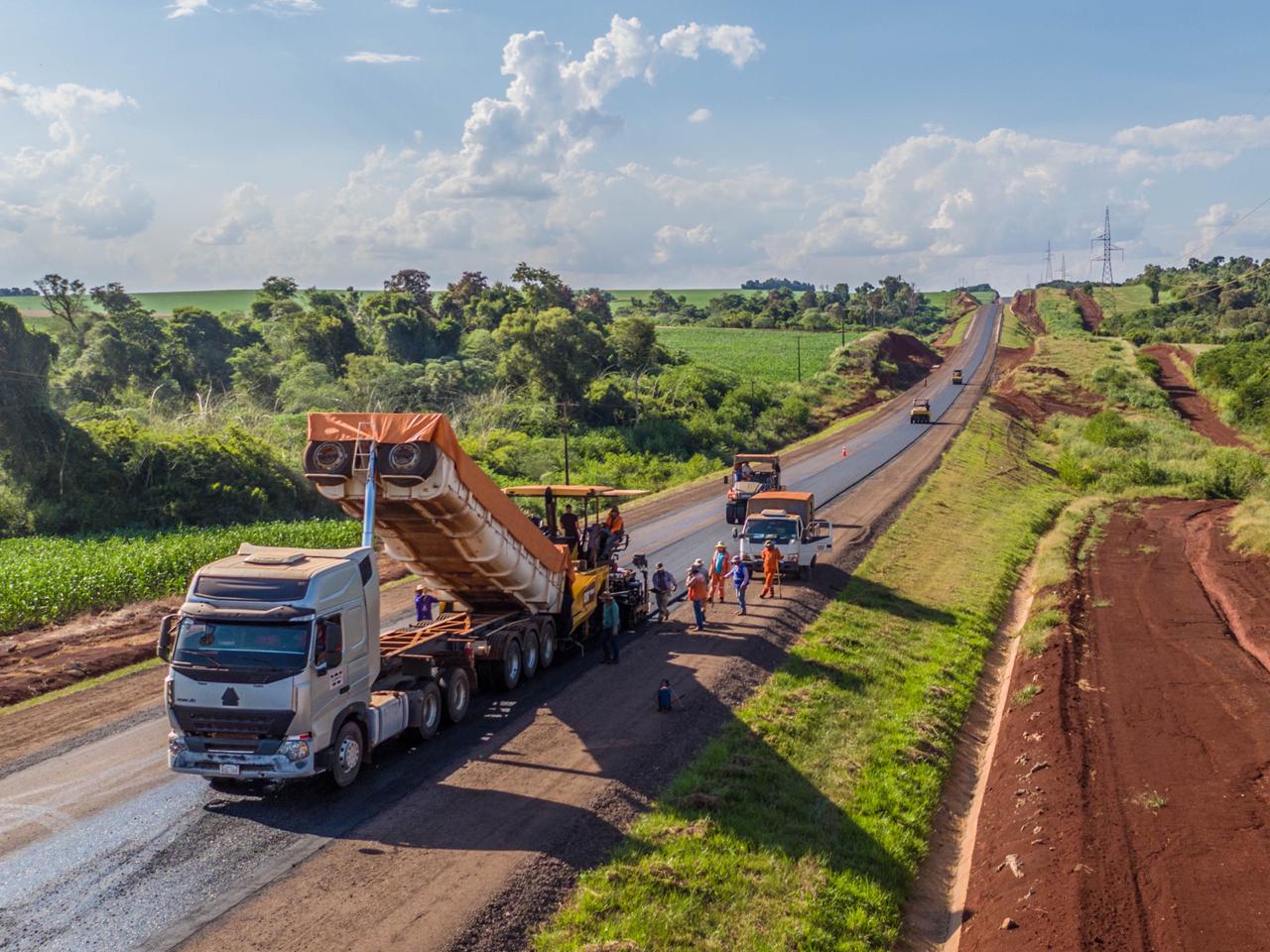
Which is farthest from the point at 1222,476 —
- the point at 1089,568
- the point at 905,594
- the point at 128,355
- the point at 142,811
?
the point at 128,355

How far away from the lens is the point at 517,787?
15039mm

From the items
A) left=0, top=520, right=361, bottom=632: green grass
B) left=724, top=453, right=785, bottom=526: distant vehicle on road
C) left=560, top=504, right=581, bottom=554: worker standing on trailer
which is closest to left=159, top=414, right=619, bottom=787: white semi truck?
left=560, top=504, right=581, bottom=554: worker standing on trailer

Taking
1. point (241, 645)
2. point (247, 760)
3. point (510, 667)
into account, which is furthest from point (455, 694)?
point (241, 645)

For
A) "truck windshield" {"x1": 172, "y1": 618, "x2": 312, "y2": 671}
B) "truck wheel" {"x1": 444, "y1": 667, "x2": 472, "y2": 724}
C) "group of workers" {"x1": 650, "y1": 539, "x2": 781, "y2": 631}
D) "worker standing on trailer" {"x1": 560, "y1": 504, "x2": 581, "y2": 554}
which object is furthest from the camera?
"group of workers" {"x1": 650, "y1": 539, "x2": 781, "y2": 631}

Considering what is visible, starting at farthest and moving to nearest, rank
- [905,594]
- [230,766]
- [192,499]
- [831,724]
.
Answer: [192,499]
[905,594]
[831,724]
[230,766]

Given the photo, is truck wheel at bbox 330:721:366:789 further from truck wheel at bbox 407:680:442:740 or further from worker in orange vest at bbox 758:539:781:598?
worker in orange vest at bbox 758:539:781:598

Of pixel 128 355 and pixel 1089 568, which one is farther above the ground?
pixel 128 355

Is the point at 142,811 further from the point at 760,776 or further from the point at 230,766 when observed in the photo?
the point at 760,776

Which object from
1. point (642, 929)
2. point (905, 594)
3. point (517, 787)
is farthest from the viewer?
point (905, 594)

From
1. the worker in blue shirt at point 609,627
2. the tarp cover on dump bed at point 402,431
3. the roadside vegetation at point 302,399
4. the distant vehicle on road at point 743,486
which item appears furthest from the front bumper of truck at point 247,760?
the roadside vegetation at point 302,399

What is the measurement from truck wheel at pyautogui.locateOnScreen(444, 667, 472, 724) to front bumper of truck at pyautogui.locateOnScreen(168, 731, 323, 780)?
378 cm

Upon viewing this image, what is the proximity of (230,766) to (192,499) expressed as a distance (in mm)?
30931

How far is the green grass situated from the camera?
26531 millimetres

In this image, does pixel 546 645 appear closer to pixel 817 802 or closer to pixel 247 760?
pixel 817 802
